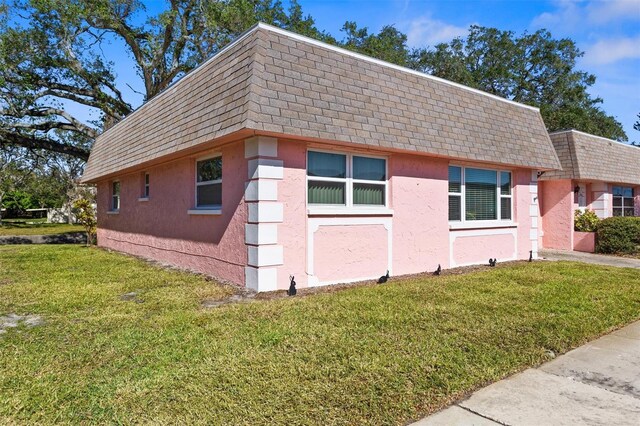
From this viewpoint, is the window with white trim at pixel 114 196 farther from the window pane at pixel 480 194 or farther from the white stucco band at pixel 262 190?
the window pane at pixel 480 194

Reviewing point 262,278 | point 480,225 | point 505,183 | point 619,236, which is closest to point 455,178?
point 480,225

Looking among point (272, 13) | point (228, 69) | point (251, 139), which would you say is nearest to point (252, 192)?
point (251, 139)

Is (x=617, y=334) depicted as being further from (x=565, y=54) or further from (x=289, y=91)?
(x=565, y=54)

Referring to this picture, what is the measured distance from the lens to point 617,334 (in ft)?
16.4

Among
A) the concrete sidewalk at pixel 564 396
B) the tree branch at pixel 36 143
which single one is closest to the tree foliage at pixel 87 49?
the tree branch at pixel 36 143

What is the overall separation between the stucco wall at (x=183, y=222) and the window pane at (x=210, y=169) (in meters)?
0.24

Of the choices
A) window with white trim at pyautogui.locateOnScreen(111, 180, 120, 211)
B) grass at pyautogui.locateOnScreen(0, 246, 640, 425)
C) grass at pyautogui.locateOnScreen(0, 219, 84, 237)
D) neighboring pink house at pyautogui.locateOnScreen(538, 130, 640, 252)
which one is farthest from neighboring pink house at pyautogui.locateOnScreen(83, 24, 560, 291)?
grass at pyautogui.locateOnScreen(0, 219, 84, 237)

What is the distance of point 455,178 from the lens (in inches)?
394

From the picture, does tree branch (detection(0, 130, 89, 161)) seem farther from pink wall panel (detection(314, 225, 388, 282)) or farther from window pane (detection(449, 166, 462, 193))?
window pane (detection(449, 166, 462, 193))

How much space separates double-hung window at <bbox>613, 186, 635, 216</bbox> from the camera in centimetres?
1759

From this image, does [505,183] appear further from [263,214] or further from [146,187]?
[146,187]

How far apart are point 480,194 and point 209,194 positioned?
22.7 ft

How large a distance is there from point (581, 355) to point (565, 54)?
108 ft

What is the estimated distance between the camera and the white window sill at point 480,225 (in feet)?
32.3
